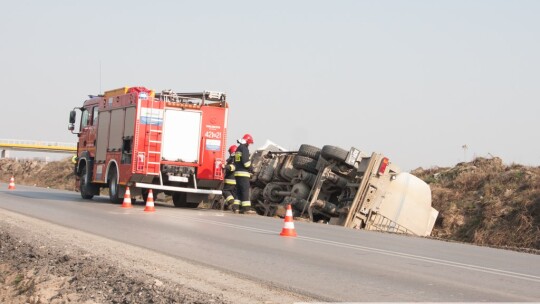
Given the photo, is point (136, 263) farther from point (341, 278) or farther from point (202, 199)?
point (202, 199)

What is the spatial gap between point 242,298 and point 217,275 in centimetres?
157

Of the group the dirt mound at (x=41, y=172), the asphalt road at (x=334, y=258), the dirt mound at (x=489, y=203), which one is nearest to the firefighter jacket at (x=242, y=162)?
the asphalt road at (x=334, y=258)

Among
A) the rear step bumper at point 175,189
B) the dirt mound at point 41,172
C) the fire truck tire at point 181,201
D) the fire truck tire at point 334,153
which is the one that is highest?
the fire truck tire at point 334,153

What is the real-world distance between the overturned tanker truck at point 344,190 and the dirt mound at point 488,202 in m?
1.30

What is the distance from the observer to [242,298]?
738cm

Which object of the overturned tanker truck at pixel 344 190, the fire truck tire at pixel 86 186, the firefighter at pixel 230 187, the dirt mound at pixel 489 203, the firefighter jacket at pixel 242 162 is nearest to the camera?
the dirt mound at pixel 489 203

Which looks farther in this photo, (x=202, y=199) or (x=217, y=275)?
(x=202, y=199)

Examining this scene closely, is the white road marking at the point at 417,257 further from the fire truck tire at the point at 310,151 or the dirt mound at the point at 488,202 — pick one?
the fire truck tire at the point at 310,151

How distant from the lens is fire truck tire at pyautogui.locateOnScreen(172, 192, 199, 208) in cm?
2405

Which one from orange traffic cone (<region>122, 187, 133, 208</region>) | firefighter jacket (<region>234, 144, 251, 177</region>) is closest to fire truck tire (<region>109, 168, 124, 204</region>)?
orange traffic cone (<region>122, 187, 133, 208</region>)

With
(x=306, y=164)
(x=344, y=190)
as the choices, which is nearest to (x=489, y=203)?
(x=344, y=190)

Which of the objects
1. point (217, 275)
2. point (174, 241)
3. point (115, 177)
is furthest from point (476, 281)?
point (115, 177)

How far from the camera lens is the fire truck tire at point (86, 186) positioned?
2514cm

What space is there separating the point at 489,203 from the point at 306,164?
525 cm
